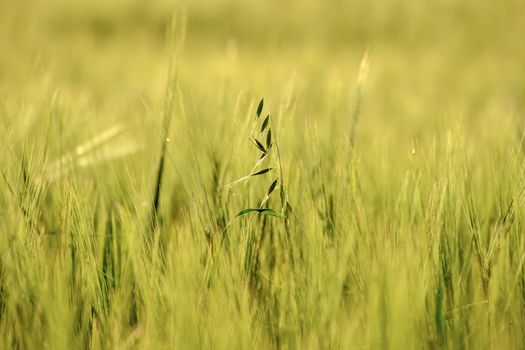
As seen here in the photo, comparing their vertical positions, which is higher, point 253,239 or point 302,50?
point 302,50

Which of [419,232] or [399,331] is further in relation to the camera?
[419,232]

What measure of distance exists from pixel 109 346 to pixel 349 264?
0.88ft

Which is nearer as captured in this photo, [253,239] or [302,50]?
[253,239]

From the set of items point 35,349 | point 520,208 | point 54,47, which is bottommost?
point 35,349

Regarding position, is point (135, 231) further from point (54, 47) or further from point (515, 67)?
point (515, 67)

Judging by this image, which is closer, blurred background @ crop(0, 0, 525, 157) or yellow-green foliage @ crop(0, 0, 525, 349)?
yellow-green foliage @ crop(0, 0, 525, 349)

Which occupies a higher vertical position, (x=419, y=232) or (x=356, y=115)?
(x=356, y=115)

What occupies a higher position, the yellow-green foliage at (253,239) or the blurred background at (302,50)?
the blurred background at (302,50)

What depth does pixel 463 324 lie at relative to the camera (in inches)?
23.6

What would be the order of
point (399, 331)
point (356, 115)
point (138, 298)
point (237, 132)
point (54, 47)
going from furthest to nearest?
point (54, 47) < point (356, 115) < point (237, 132) < point (138, 298) < point (399, 331)

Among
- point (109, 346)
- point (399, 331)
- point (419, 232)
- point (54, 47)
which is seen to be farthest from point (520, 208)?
point (54, 47)

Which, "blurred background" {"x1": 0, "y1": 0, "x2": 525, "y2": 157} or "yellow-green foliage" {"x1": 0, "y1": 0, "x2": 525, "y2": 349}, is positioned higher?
"blurred background" {"x1": 0, "y1": 0, "x2": 525, "y2": 157}

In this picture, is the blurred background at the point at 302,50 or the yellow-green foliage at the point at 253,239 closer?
the yellow-green foliage at the point at 253,239

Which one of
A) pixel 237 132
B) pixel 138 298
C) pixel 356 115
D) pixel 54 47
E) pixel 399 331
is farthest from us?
pixel 54 47
